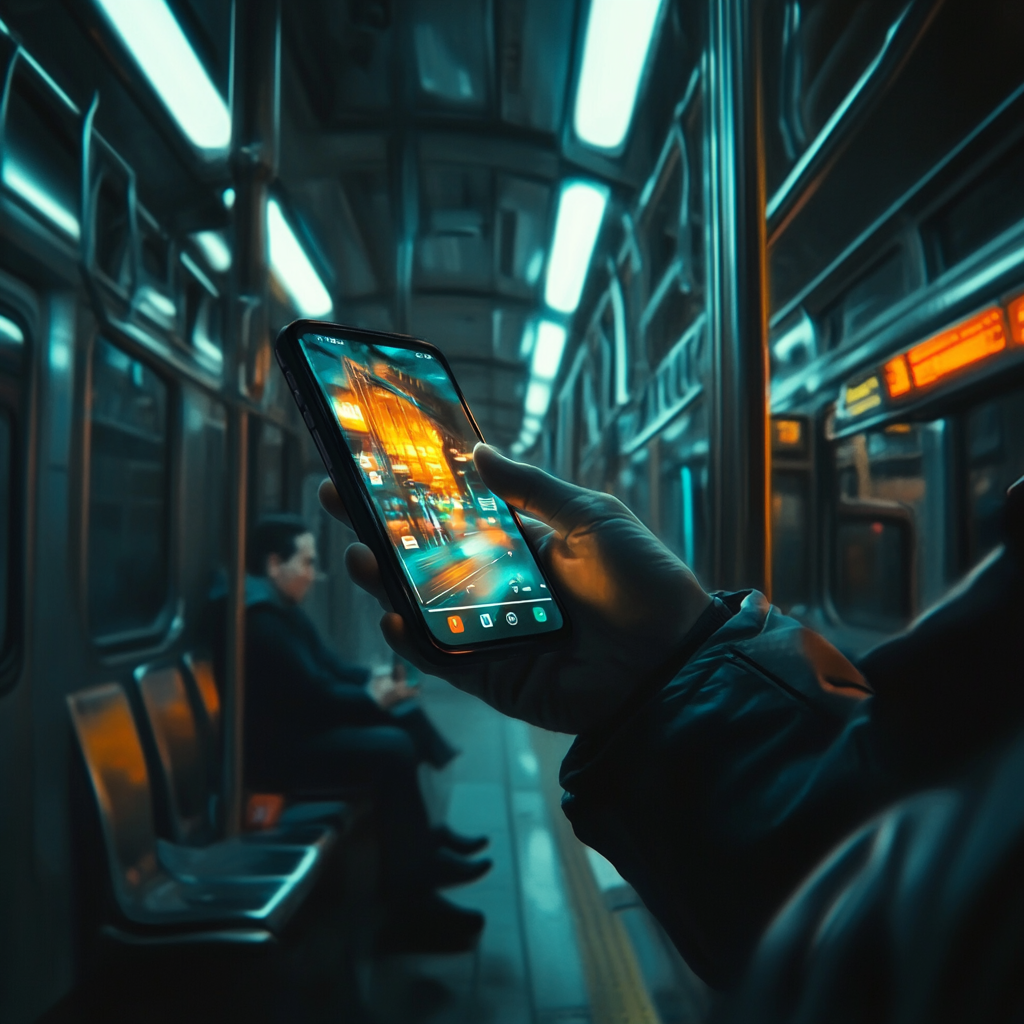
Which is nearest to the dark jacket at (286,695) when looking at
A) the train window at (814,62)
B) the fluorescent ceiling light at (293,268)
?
the fluorescent ceiling light at (293,268)

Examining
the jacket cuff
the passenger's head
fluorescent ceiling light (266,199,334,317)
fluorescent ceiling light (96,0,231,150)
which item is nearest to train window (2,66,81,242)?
fluorescent ceiling light (96,0,231,150)

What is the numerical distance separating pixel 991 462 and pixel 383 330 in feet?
2.27

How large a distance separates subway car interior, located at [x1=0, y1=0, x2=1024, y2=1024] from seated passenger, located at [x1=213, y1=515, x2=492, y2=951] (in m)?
0.02

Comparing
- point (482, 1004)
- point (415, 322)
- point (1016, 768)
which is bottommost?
point (482, 1004)

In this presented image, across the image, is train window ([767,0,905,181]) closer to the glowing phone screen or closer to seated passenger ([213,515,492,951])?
the glowing phone screen

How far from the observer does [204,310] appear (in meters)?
1.11

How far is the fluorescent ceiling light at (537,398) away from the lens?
1.15 meters

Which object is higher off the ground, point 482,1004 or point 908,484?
point 908,484

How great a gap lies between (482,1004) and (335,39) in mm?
1379

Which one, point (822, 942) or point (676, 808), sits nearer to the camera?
point (822, 942)

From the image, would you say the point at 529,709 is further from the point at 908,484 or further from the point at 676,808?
the point at 908,484

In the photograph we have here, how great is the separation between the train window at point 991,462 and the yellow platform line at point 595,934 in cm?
69

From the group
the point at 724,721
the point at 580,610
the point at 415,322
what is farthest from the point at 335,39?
the point at 724,721

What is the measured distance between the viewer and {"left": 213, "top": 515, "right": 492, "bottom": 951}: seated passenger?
1.07 m
